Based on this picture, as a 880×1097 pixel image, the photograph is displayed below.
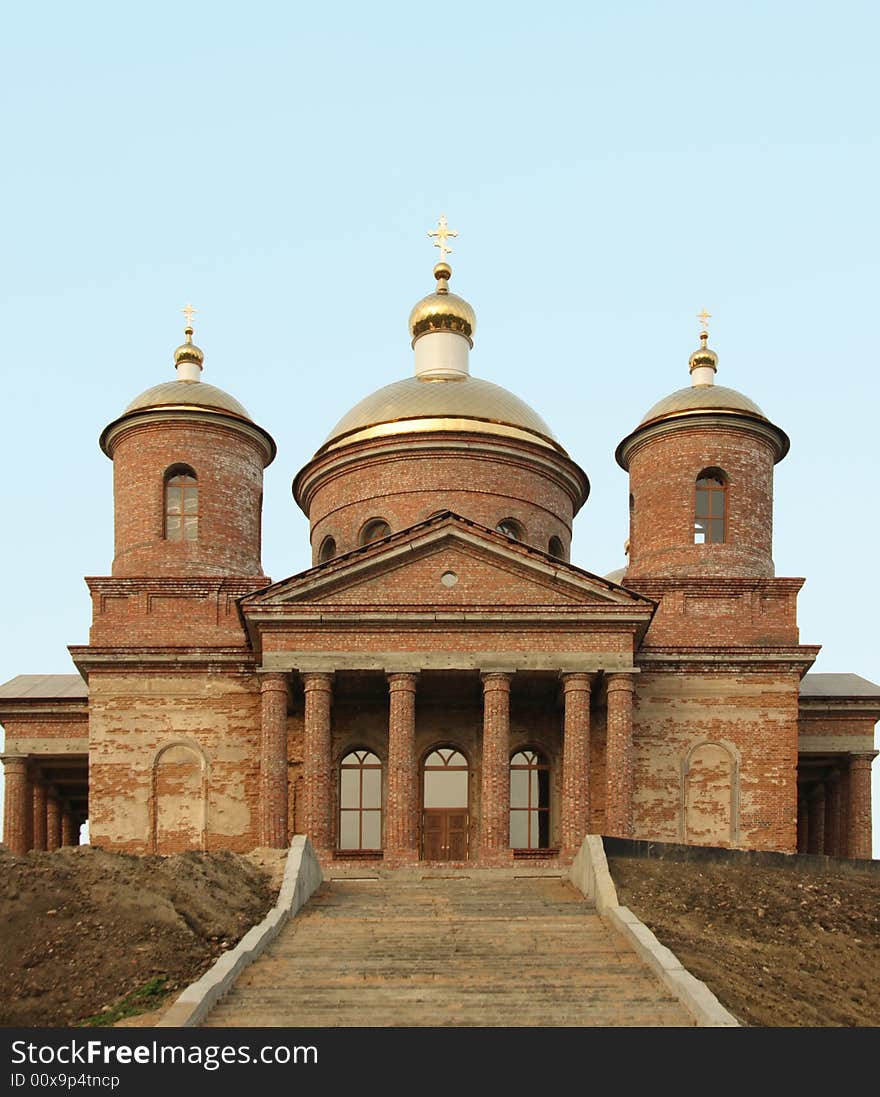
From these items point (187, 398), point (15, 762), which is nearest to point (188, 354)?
point (187, 398)

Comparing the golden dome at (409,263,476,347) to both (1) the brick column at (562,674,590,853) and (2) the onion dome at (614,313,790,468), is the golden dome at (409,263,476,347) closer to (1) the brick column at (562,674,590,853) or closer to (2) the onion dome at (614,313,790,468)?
(2) the onion dome at (614,313,790,468)

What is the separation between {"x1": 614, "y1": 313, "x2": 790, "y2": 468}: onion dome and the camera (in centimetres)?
4222

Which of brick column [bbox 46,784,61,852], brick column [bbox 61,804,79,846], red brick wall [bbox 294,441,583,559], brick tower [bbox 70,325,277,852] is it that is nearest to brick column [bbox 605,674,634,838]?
brick tower [bbox 70,325,277,852]

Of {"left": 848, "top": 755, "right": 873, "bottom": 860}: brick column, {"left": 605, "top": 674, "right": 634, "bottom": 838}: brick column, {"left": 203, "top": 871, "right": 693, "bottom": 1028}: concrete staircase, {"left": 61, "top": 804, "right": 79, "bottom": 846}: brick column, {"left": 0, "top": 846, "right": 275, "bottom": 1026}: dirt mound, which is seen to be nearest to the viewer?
{"left": 203, "top": 871, "right": 693, "bottom": 1028}: concrete staircase

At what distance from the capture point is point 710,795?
37719 millimetres

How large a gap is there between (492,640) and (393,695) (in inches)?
90.9

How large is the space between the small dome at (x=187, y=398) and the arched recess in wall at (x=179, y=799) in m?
8.71

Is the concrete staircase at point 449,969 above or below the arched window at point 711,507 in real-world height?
below

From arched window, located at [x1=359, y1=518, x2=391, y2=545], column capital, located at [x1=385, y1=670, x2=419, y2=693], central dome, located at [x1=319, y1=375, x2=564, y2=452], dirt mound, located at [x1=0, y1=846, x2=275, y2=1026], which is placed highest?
central dome, located at [x1=319, y1=375, x2=564, y2=452]

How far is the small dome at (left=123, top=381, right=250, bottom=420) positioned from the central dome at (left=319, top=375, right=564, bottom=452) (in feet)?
9.64

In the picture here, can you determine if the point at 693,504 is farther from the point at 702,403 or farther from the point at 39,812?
the point at 39,812

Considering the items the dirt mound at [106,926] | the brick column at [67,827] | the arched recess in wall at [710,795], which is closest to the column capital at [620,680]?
the arched recess in wall at [710,795]

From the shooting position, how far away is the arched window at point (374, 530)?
42.6 meters

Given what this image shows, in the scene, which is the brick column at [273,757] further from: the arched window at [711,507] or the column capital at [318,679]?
the arched window at [711,507]
